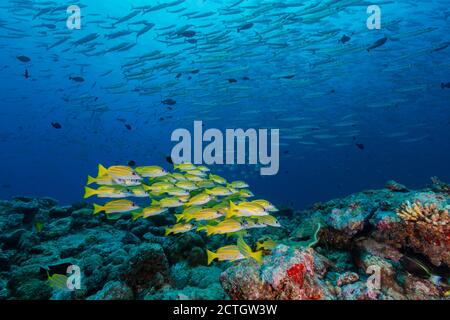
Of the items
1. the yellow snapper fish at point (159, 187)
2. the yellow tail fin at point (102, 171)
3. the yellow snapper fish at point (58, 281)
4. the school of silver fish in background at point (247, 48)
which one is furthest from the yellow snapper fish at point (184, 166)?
the school of silver fish in background at point (247, 48)

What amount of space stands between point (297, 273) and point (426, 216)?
8.22 feet

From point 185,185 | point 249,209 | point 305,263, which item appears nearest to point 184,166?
point 185,185

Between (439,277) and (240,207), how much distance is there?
10.1ft

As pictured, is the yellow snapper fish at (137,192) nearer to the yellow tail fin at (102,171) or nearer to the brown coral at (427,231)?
the yellow tail fin at (102,171)

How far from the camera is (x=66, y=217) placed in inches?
410

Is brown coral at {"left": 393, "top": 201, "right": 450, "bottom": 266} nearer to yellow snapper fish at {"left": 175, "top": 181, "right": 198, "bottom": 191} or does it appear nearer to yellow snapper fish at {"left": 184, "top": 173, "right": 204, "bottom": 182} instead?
yellow snapper fish at {"left": 175, "top": 181, "right": 198, "bottom": 191}

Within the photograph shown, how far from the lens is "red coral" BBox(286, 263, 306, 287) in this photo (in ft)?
12.2

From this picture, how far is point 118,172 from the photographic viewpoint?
5.22 metres

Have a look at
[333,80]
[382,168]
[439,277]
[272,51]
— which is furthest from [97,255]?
[382,168]

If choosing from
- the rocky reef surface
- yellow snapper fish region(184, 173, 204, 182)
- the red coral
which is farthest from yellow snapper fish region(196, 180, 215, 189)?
the red coral

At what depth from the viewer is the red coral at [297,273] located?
3.72 m

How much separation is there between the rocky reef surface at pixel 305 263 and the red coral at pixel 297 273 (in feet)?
0.04
